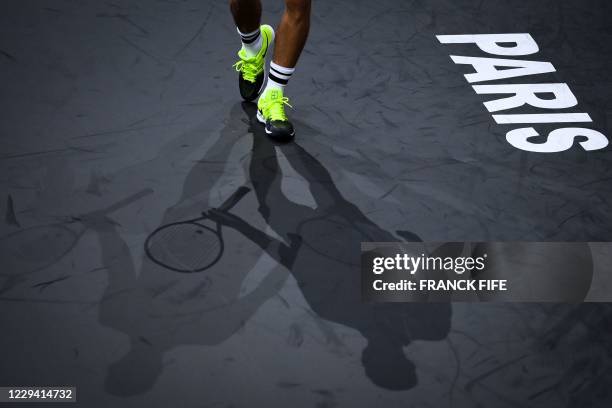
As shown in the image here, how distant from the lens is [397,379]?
2309 mm

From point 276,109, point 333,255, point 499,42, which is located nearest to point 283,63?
point 276,109

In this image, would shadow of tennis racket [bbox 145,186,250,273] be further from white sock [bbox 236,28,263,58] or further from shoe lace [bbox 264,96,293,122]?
white sock [bbox 236,28,263,58]

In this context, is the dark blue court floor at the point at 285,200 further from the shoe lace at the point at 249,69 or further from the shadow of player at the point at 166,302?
the shoe lace at the point at 249,69

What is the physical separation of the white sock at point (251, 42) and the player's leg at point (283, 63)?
0.19m

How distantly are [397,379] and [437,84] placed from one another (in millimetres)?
1854

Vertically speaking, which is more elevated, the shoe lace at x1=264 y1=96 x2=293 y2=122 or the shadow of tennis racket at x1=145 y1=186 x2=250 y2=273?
the shoe lace at x1=264 y1=96 x2=293 y2=122

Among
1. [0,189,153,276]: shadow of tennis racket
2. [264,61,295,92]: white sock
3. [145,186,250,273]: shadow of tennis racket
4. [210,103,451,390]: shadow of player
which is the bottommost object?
[0,189,153,276]: shadow of tennis racket

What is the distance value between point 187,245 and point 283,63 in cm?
98

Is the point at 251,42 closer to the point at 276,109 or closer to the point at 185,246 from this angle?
the point at 276,109

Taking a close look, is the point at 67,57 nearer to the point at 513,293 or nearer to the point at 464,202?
the point at 464,202

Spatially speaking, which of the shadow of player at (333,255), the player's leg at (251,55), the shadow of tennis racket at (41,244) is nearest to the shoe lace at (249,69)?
the player's leg at (251,55)

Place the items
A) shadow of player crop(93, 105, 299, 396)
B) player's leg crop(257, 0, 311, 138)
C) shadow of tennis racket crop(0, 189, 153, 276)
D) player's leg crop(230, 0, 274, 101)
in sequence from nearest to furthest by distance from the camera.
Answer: shadow of player crop(93, 105, 299, 396) → shadow of tennis racket crop(0, 189, 153, 276) → player's leg crop(257, 0, 311, 138) → player's leg crop(230, 0, 274, 101)

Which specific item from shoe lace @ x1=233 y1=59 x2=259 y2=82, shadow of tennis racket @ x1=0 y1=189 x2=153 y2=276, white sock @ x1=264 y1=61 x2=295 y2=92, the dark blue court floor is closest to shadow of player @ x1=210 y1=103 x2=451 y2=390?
the dark blue court floor

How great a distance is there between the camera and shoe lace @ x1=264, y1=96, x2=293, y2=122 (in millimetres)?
3359
